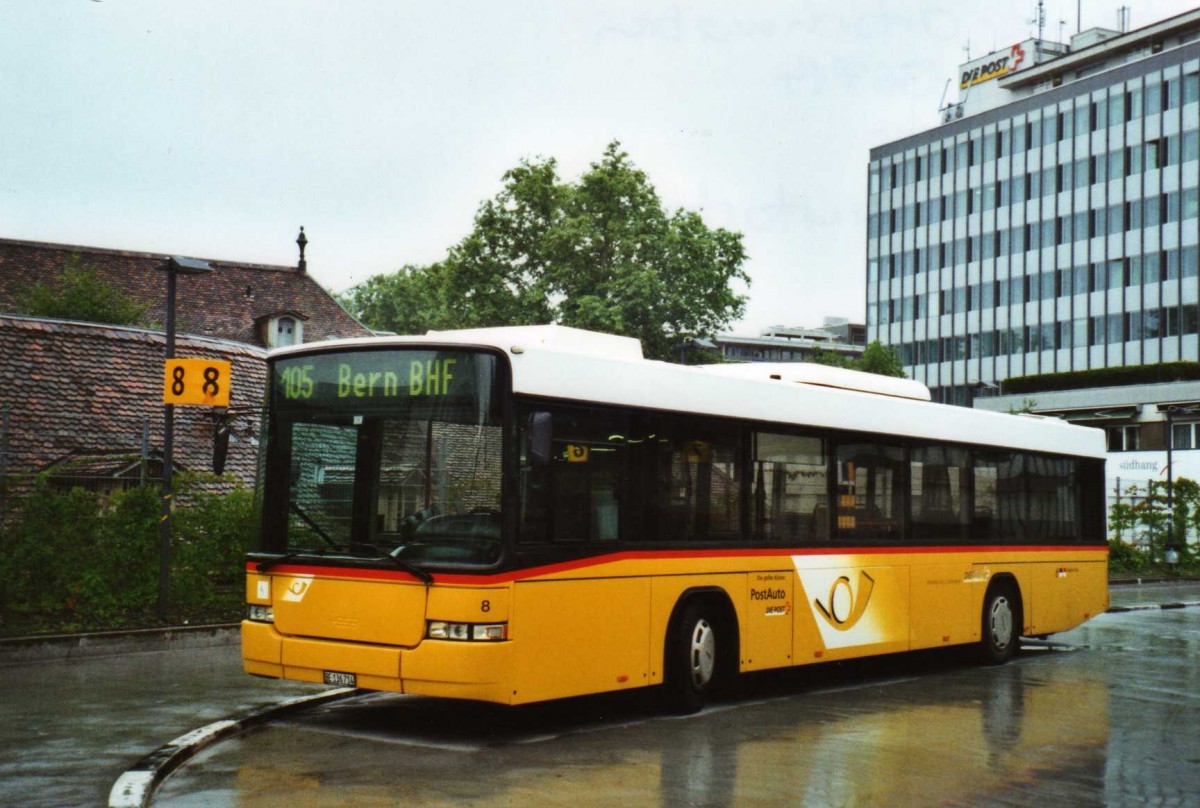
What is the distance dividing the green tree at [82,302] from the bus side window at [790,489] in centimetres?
3307

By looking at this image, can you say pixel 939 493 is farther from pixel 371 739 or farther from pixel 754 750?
pixel 371 739

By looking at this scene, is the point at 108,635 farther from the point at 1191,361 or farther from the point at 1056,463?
the point at 1191,361

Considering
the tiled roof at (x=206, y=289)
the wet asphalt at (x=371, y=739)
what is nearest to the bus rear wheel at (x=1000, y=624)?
the wet asphalt at (x=371, y=739)

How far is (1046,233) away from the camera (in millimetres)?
82562

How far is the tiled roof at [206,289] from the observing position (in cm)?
5056

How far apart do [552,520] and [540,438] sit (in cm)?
62

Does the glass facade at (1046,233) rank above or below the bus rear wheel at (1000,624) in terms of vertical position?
above

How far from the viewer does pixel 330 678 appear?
10219 millimetres

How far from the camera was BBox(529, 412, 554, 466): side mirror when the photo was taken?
1012 cm

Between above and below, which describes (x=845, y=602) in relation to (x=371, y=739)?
above

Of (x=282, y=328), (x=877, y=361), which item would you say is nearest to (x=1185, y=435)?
(x=877, y=361)

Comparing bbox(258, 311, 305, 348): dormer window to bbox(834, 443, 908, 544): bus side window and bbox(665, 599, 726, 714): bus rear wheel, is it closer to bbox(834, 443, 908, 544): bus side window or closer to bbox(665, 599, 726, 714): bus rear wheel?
bbox(834, 443, 908, 544): bus side window

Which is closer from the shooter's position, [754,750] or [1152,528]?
[754,750]

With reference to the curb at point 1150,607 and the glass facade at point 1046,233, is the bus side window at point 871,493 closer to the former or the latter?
the curb at point 1150,607
